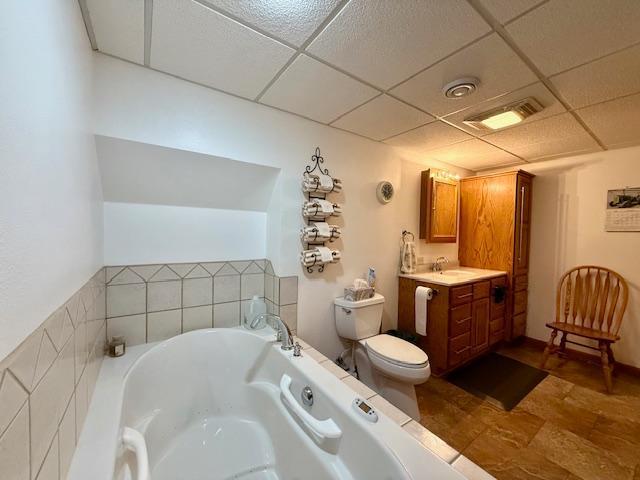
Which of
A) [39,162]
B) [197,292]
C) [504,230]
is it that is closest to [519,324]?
[504,230]

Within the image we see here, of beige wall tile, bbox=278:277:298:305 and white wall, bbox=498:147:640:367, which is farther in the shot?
white wall, bbox=498:147:640:367

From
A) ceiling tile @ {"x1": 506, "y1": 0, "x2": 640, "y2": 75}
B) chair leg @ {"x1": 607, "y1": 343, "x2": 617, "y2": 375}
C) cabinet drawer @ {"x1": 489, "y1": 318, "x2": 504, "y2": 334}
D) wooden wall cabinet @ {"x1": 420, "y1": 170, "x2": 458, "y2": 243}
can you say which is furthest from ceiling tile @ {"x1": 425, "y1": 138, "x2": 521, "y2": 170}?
chair leg @ {"x1": 607, "y1": 343, "x2": 617, "y2": 375}

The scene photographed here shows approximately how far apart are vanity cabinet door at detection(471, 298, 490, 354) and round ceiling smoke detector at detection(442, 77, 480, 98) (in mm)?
1670

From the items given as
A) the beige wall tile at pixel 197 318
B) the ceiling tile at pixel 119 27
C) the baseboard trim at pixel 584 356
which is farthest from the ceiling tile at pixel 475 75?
the baseboard trim at pixel 584 356

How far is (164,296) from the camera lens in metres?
1.58

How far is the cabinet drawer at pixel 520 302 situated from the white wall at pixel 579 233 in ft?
0.29

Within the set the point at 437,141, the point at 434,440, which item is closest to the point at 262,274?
the point at 434,440

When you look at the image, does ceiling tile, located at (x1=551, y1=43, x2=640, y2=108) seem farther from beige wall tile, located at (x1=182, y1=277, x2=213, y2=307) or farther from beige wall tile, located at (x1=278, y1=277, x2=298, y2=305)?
beige wall tile, located at (x1=182, y1=277, x2=213, y2=307)

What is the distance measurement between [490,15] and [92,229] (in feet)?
5.93

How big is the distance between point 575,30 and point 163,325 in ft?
7.88

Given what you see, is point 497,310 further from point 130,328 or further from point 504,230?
point 130,328

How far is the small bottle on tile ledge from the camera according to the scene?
139cm

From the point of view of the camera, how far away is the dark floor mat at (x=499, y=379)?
194 centimetres

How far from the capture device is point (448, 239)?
2.67 meters
